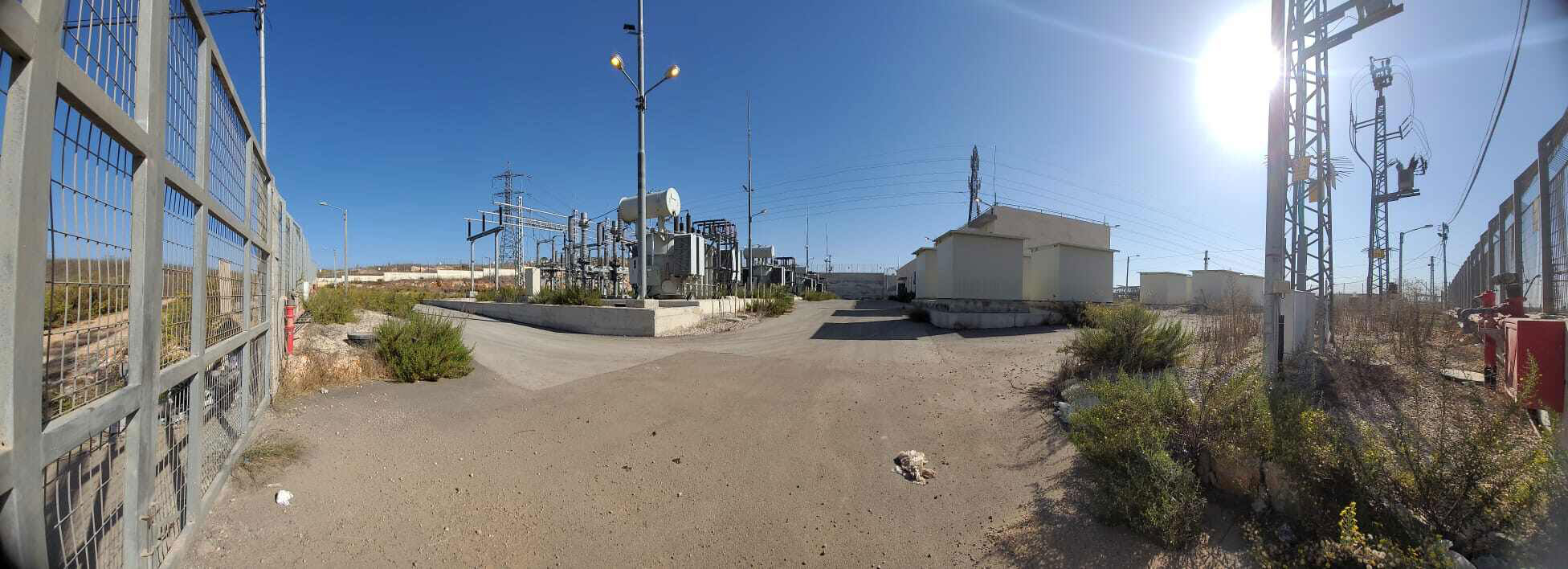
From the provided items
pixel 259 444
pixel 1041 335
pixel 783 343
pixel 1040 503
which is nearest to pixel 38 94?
pixel 259 444

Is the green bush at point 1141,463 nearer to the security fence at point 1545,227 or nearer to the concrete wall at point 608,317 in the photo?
the security fence at point 1545,227

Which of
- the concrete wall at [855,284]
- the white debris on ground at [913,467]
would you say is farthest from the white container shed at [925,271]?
the concrete wall at [855,284]

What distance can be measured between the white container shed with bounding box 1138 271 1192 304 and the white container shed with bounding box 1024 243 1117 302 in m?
8.71

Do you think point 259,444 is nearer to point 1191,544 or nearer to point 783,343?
point 1191,544

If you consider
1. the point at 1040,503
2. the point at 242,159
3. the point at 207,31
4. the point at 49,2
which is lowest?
the point at 1040,503

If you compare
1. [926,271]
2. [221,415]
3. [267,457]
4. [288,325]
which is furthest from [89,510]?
[926,271]

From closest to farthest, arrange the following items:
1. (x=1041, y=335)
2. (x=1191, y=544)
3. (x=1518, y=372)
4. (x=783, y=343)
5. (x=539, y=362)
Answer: (x=1191, y=544)
(x=1518, y=372)
(x=539, y=362)
(x=783, y=343)
(x=1041, y=335)

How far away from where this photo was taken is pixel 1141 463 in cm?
304

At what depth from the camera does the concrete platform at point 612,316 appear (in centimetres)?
1209

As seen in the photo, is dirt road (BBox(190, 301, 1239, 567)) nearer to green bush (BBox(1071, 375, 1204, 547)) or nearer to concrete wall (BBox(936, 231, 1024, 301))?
green bush (BBox(1071, 375, 1204, 547))

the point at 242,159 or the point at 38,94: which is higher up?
the point at 242,159

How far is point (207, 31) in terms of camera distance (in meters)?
2.86

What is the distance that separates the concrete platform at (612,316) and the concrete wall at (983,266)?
8.00 m

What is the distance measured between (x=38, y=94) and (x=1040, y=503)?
4.63 meters
